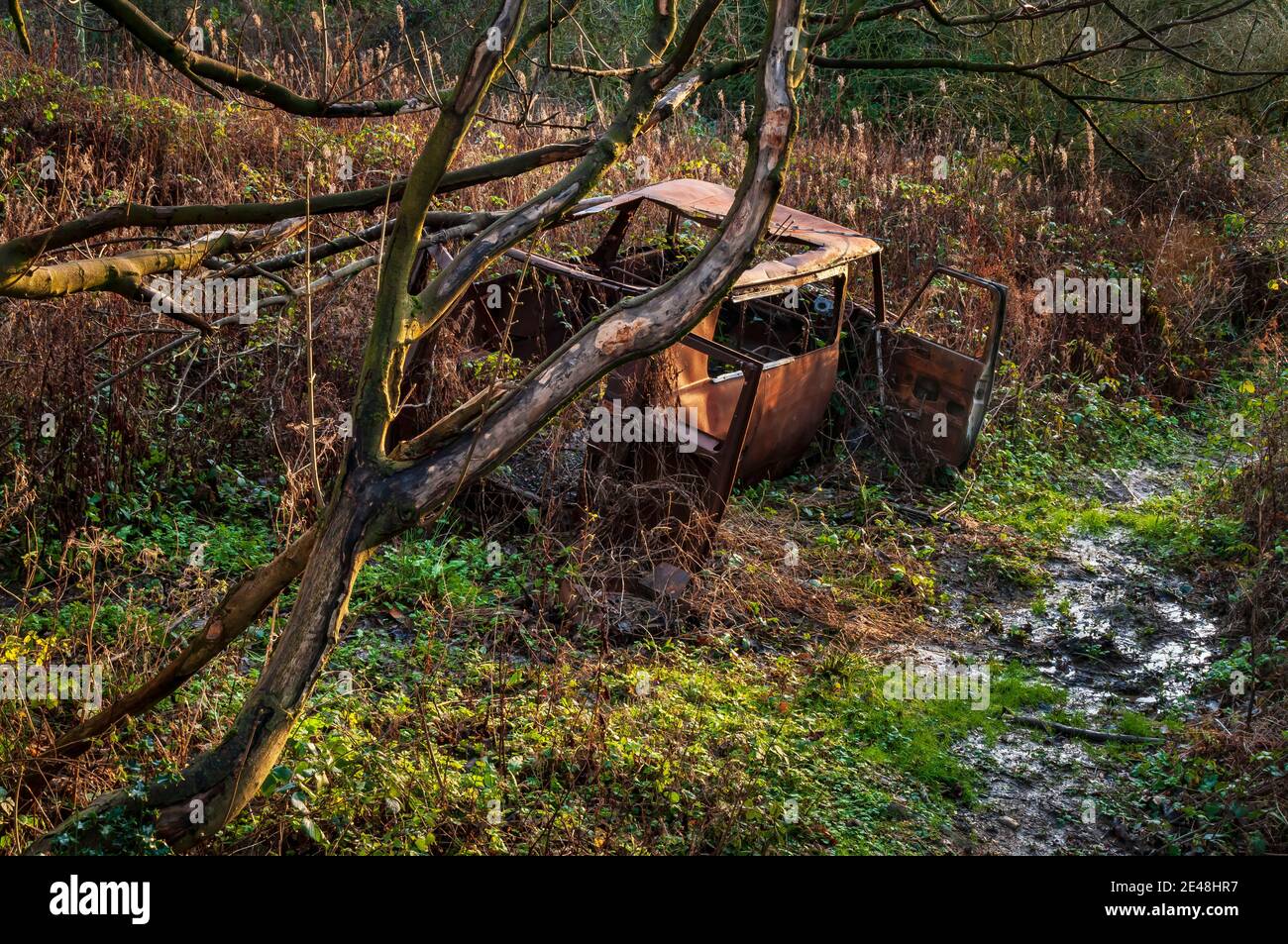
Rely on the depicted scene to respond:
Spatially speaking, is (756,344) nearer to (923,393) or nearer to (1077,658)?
(923,393)

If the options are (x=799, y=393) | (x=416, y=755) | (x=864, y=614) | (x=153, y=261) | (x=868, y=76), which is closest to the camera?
(x=153, y=261)

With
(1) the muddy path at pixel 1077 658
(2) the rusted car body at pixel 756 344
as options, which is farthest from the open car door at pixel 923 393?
(1) the muddy path at pixel 1077 658

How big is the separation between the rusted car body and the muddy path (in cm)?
128

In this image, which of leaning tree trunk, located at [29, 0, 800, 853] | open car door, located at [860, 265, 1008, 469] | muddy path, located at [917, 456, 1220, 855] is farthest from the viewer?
open car door, located at [860, 265, 1008, 469]

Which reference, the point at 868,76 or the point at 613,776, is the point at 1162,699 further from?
the point at 868,76

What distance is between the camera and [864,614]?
6195 millimetres

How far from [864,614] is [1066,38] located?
942cm

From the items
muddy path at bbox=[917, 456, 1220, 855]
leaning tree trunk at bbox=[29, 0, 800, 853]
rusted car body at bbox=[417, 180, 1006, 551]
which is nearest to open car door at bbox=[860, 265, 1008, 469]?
rusted car body at bbox=[417, 180, 1006, 551]

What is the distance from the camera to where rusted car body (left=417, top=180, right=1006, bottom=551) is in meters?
6.18

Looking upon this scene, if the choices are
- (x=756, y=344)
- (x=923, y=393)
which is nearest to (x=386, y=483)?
(x=756, y=344)

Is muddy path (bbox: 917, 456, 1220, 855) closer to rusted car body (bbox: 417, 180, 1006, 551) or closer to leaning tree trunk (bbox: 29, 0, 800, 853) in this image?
rusted car body (bbox: 417, 180, 1006, 551)

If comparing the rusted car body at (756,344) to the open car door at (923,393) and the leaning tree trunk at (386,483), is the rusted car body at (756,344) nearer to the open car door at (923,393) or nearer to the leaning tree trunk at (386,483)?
the open car door at (923,393)

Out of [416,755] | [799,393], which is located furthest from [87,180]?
[416,755]

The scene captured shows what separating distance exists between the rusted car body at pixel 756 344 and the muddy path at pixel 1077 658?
4.18 feet
